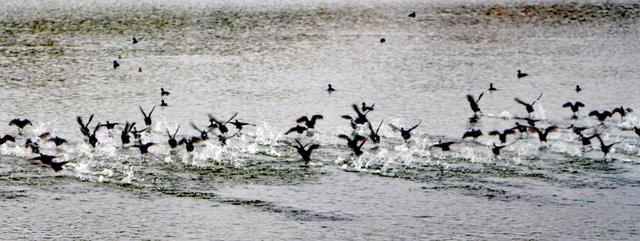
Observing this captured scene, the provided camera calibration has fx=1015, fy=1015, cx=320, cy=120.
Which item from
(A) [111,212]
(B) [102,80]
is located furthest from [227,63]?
(A) [111,212]

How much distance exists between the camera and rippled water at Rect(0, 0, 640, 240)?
27.6m

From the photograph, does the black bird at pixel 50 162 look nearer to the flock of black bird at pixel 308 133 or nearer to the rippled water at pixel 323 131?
the flock of black bird at pixel 308 133

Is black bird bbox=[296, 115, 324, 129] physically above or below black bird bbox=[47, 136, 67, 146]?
above

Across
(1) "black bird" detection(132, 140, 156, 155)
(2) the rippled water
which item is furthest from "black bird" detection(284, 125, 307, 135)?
(1) "black bird" detection(132, 140, 156, 155)

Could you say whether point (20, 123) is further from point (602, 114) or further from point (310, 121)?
point (602, 114)

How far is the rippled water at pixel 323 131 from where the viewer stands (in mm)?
27609

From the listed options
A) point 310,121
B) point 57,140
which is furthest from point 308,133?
point 57,140

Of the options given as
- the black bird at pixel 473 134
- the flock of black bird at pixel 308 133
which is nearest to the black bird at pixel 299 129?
the flock of black bird at pixel 308 133

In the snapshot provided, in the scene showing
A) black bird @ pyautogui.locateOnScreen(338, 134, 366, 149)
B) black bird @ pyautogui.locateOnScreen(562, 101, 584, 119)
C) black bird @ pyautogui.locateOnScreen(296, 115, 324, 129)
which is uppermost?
black bird @ pyautogui.locateOnScreen(562, 101, 584, 119)

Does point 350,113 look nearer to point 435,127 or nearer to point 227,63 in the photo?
point 435,127

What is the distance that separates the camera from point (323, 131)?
37312mm

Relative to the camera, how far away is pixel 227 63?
57.8m

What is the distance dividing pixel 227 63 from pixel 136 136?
23.2 meters

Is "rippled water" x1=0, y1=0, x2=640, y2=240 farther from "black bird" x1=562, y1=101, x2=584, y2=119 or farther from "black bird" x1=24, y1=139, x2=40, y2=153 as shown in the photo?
"black bird" x1=562, y1=101, x2=584, y2=119
